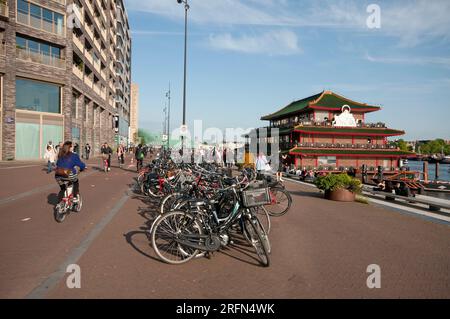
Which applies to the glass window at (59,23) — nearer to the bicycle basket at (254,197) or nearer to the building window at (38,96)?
the building window at (38,96)

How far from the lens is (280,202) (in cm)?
877

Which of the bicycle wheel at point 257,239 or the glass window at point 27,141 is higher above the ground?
the glass window at point 27,141

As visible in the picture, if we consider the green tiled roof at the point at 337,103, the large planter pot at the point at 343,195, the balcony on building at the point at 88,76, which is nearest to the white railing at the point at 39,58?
the balcony on building at the point at 88,76

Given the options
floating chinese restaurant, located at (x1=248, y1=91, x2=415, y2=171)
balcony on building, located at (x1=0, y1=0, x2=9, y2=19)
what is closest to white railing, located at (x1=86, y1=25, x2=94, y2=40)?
balcony on building, located at (x1=0, y1=0, x2=9, y2=19)

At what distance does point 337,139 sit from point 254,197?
125 ft

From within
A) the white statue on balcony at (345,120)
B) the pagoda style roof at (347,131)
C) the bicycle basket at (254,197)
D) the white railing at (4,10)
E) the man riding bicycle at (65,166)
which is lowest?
the bicycle basket at (254,197)

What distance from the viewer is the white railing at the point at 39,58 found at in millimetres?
26266

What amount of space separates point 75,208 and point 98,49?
40.4m

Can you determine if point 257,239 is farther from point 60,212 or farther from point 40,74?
point 40,74

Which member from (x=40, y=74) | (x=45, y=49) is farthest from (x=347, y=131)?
(x=45, y=49)

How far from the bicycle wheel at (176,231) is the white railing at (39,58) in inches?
1102

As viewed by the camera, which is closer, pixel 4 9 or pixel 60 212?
pixel 60 212

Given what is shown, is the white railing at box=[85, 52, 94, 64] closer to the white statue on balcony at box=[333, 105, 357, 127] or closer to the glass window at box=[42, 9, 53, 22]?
the glass window at box=[42, 9, 53, 22]
